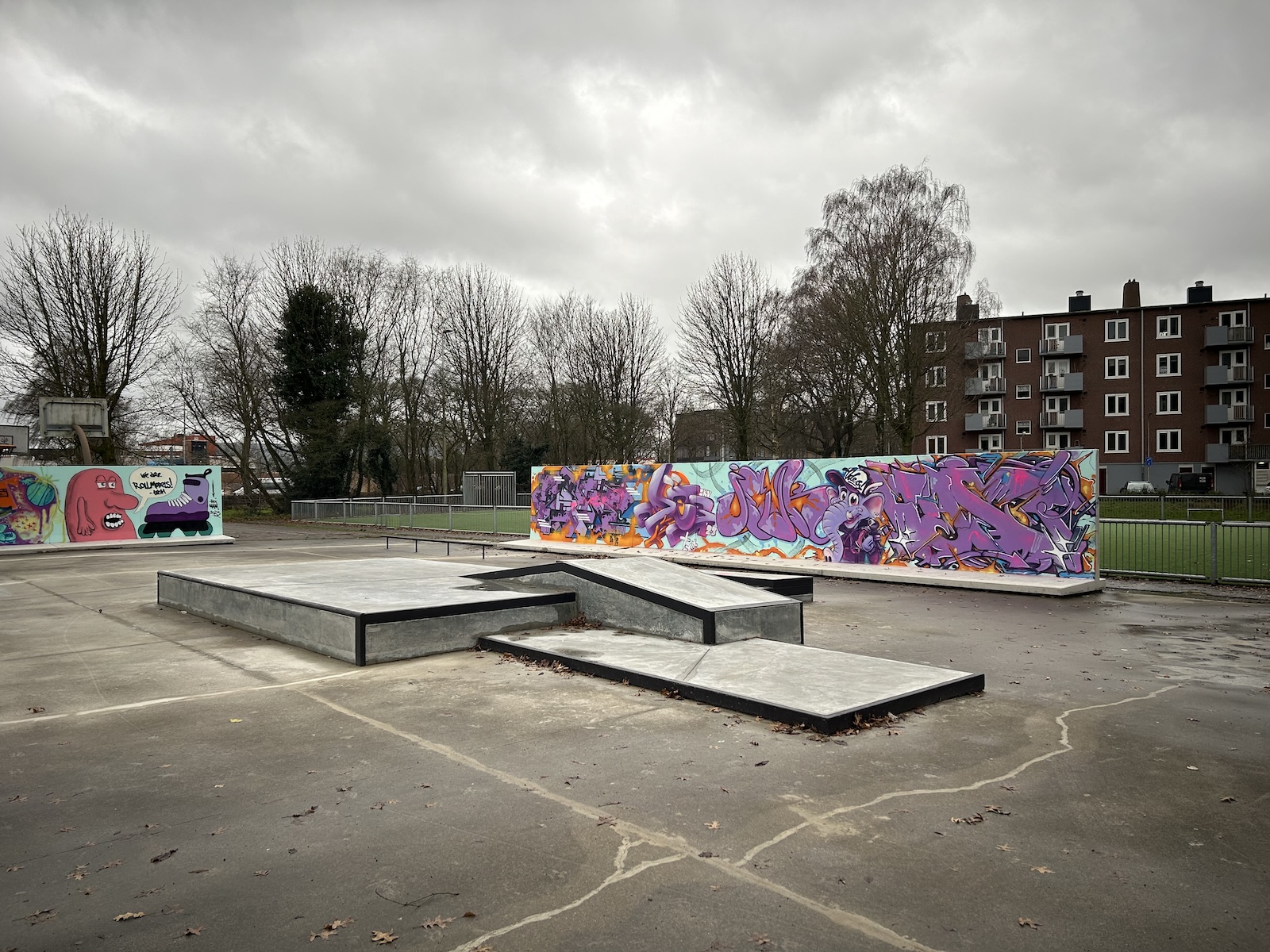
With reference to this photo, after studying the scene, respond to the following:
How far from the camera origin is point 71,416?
1264 inches

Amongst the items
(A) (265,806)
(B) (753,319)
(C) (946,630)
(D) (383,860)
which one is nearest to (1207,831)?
(D) (383,860)

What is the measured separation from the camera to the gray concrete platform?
905 cm

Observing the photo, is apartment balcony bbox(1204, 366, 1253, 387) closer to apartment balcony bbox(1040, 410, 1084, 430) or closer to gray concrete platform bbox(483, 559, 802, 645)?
apartment balcony bbox(1040, 410, 1084, 430)

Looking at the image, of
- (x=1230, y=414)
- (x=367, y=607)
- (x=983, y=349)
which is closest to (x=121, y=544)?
(x=367, y=607)

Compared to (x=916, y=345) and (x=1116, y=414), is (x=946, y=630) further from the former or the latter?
(x=1116, y=414)

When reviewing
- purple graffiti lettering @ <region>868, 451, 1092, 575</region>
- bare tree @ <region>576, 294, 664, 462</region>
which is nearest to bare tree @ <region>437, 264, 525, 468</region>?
bare tree @ <region>576, 294, 664, 462</region>

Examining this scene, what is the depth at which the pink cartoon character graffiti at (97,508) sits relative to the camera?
91.3 ft

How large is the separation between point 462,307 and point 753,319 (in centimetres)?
1855

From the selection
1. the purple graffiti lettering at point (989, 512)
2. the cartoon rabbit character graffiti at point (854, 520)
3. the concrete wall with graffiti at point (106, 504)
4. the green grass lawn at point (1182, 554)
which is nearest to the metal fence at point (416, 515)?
the concrete wall with graffiti at point (106, 504)

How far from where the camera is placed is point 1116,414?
6234cm

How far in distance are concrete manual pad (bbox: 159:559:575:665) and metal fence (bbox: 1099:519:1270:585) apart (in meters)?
12.5

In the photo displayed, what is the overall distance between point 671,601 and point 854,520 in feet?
34.7

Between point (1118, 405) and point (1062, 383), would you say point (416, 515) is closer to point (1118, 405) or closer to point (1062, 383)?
point (1062, 383)

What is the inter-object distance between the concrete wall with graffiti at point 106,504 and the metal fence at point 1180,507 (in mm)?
30399
